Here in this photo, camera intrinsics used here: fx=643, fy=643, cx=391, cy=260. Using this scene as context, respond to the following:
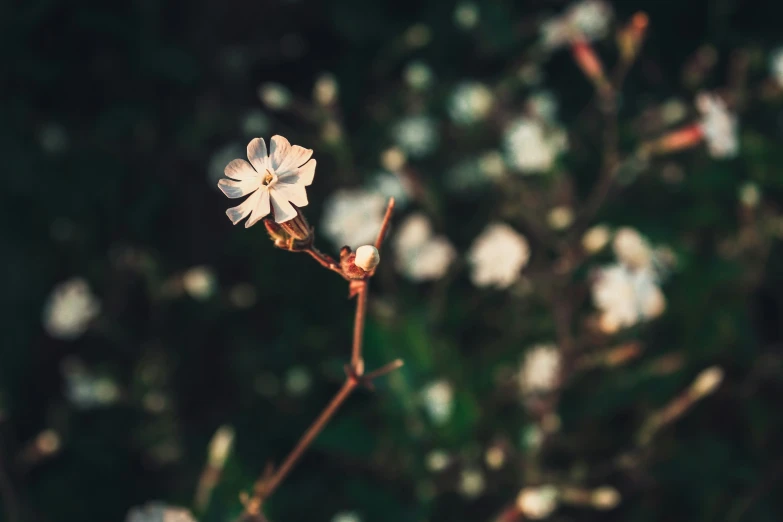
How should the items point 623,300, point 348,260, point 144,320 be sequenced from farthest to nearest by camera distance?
point 144,320 < point 623,300 < point 348,260

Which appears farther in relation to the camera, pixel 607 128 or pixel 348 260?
pixel 607 128

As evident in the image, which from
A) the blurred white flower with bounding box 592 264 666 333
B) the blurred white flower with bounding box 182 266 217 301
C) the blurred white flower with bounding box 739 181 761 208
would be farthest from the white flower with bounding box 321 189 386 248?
the blurred white flower with bounding box 739 181 761 208

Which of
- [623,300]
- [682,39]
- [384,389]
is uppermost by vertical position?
[682,39]

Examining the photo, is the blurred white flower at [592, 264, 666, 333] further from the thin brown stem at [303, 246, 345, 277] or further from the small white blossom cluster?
the thin brown stem at [303, 246, 345, 277]

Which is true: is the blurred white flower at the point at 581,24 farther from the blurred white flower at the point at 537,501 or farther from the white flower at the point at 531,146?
the blurred white flower at the point at 537,501

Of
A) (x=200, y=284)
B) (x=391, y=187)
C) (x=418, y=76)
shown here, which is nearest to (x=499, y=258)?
(x=391, y=187)

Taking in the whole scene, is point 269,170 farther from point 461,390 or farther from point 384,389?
point 461,390

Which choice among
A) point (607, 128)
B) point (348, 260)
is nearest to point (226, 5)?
point (607, 128)

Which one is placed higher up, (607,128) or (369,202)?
(607,128)
